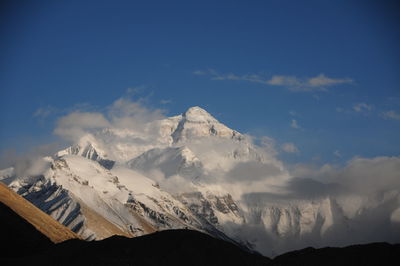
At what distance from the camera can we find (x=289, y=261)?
139 metres

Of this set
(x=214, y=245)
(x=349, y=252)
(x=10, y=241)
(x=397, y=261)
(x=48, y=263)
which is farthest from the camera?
(x=10, y=241)

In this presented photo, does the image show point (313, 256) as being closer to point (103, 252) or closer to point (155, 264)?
→ point (155, 264)

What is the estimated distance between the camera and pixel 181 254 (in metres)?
152

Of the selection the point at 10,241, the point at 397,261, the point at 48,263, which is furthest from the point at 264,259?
the point at 10,241

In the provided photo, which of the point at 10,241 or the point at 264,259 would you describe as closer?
the point at 264,259

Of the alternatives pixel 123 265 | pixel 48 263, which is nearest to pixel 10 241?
pixel 48 263

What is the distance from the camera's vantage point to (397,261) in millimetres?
128625

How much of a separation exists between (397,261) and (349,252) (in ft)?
37.1

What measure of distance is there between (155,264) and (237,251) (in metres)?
22.0

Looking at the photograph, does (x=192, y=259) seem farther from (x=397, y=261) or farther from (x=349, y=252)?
(x=397, y=261)

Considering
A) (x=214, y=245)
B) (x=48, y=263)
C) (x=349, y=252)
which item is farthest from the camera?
(x=214, y=245)

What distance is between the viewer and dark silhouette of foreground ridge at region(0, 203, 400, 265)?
134750mm

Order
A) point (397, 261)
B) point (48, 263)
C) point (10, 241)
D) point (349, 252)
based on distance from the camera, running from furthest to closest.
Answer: point (10, 241) → point (48, 263) → point (349, 252) → point (397, 261)

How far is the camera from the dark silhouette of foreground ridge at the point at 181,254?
134750 mm
